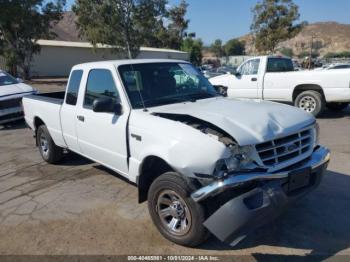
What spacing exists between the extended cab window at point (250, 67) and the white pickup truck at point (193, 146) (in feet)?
20.8

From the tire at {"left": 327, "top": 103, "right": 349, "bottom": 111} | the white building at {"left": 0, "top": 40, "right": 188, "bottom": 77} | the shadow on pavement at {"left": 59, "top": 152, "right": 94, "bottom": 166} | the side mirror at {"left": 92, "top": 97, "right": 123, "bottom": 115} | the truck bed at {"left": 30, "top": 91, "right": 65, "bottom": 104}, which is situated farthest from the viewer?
the white building at {"left": 0, "top": 40, "right": 188, "bottom": 77}

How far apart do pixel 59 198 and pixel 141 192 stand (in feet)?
5.37

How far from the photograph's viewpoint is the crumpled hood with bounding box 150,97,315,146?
3.27 metres

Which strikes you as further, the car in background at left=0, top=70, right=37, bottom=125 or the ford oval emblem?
the car in background at left=0, top=70, right=37, bottom=125

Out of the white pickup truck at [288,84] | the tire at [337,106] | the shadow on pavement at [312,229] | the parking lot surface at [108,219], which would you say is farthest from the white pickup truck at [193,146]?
the tire at [337,106]

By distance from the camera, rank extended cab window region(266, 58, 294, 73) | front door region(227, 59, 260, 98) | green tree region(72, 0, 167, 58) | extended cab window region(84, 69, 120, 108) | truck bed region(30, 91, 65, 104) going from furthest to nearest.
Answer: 1. green tree region(72, 0, 167, 58)
2. front door region(227, 59, 260, 98)
3. extended cab window region(266, 58, 294, 73)
4. truck bed region(30, 91, 65, 104)
5. extended cab window region(84, 69, 120, 108)

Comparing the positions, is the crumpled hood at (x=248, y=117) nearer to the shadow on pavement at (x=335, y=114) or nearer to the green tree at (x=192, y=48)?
the shadow on pavement at (x=335, y=114)

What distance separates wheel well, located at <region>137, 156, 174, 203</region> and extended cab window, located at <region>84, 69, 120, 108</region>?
97cm

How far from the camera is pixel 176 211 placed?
359 centimetres

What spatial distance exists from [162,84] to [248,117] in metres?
1.49

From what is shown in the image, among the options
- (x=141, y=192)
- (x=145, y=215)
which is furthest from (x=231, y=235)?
(x=145, y=215)

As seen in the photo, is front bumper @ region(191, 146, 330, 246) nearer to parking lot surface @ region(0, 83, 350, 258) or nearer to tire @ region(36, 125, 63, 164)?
parking lot surface @ region(0, 83, 350, 258)

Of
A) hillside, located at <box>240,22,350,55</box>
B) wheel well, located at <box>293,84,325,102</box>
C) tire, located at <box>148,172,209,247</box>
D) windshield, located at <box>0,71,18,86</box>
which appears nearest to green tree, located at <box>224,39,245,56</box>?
hillside, located at <box>240,22,350,55</box>

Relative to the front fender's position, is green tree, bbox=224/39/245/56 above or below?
above
